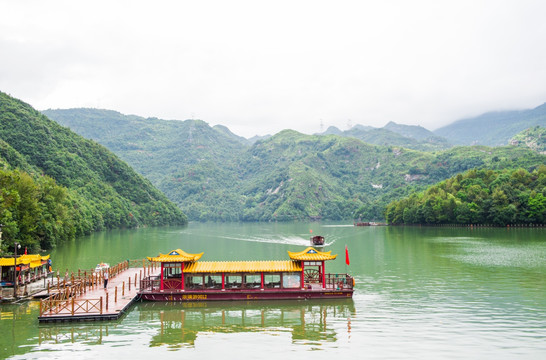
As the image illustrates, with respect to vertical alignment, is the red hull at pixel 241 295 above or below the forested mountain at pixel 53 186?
below

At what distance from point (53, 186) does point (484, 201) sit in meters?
117

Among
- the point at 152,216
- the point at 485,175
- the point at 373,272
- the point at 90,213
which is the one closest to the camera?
the point at 373,272

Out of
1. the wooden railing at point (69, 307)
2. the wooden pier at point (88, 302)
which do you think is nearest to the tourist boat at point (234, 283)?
the wooden pier at point (88, 302)

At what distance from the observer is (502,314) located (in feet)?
105

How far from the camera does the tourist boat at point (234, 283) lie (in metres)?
37.4

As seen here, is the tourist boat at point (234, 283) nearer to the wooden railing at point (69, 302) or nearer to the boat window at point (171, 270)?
the boat window at point (171, 270)

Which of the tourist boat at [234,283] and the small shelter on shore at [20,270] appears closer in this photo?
the tourist boat at [234,283]

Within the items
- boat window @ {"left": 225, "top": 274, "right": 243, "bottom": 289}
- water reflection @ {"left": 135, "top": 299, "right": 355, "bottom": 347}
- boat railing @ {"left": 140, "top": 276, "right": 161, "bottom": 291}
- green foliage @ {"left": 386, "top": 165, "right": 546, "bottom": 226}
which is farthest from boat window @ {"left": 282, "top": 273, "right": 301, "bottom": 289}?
green foliage @ {"left": 386, "top": 165, "right": 546, "bottom": 226}

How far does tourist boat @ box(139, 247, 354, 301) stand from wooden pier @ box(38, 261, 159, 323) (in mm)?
2566

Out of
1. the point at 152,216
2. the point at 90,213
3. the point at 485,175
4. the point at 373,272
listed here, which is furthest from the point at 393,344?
the point at 152,216

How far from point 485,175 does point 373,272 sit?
11636 cm

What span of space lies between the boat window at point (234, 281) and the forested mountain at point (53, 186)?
102ft

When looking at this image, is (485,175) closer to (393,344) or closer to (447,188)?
(447,188)

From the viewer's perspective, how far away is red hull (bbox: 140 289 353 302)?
3731 centimetres
